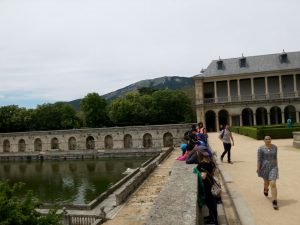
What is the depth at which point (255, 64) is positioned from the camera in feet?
183

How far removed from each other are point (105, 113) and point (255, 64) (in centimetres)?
3367

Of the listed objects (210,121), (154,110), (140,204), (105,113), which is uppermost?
(105,113)

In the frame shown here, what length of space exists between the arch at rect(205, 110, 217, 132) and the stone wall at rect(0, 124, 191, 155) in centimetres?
450

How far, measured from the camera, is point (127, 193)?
17969 mm

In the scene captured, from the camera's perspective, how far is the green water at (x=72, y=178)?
2539 cm

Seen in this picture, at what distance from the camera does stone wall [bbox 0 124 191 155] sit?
177ft

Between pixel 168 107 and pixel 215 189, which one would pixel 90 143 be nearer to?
A: pixel 168 107

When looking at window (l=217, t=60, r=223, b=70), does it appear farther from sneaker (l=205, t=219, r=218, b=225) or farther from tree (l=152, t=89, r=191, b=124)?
sneaker (l=205, t=219, r=218, b=225)

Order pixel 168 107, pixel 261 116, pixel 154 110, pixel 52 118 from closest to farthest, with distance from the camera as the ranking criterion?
pixel 261 116 < pixel 154 110 < pixel 168 107 < pixel 52 118

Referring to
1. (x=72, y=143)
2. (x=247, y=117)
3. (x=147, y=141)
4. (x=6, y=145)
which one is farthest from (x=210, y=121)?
(x=6, y=145)

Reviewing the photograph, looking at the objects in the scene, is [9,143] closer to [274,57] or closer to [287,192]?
[274,57]

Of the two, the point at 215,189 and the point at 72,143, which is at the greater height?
the point at 215,189

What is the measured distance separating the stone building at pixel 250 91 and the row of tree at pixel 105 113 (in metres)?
12.2

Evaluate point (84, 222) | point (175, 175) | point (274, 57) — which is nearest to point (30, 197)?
point (175, 175)
